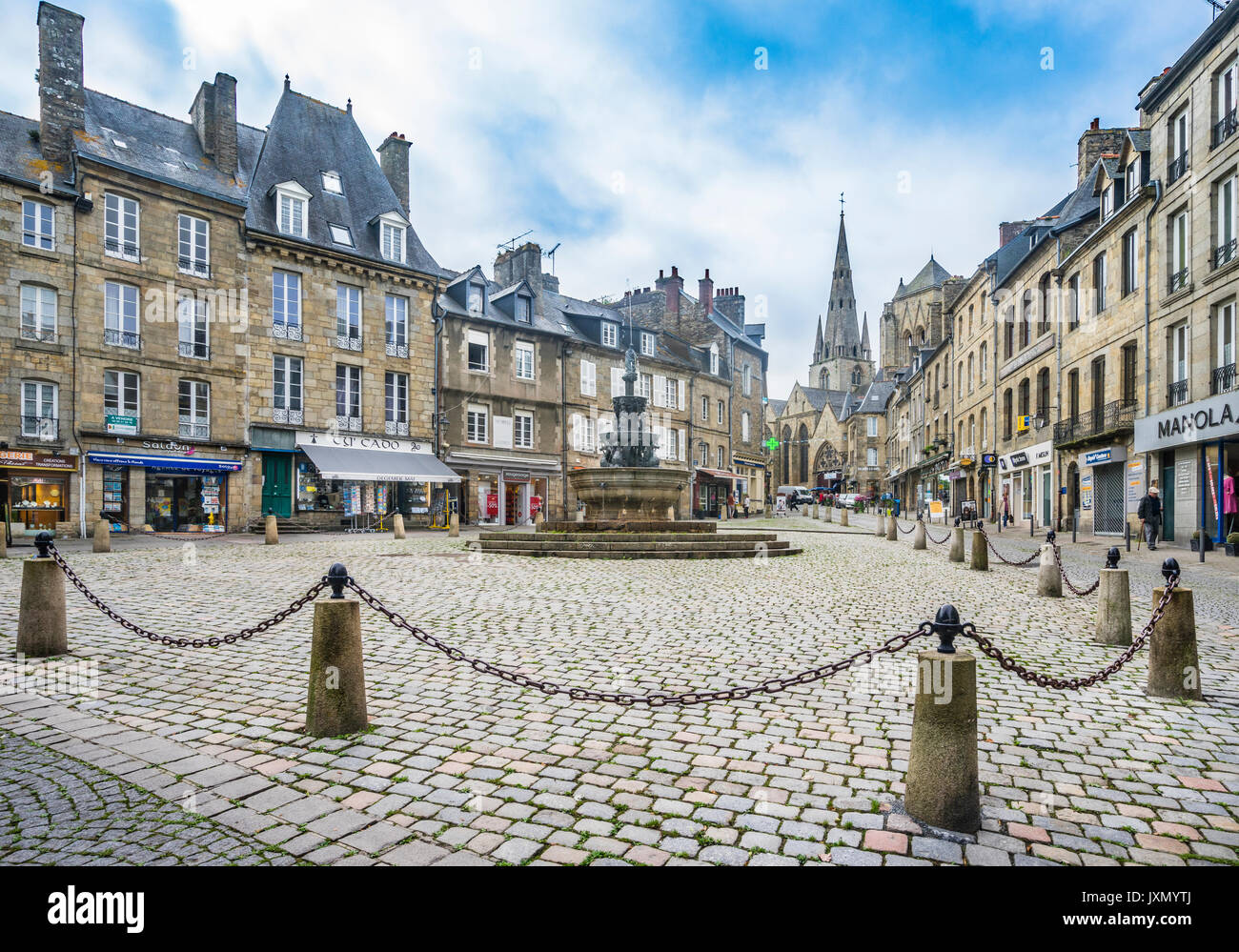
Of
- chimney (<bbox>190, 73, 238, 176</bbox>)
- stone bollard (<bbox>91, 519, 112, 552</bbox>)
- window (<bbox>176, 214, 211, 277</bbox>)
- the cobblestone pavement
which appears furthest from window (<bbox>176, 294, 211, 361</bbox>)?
the cobblestone pavement

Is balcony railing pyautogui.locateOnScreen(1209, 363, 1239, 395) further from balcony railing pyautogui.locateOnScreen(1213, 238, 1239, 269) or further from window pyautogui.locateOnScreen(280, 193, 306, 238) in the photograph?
window pyautogui.locateOnScreen(280, 193, 306, 238)

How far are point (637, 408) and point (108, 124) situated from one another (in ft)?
62.2

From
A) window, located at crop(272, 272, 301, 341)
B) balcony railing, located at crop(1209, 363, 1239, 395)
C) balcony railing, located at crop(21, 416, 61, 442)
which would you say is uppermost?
window, located at crop(272, 272, 301, 341)

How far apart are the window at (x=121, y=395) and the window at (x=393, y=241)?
981 cm

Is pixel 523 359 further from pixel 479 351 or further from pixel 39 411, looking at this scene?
pixel 39 411

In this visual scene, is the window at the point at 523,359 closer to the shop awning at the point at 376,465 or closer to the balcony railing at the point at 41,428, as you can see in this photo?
the shop awning at the point at 376,465

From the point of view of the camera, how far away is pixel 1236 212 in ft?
50.9

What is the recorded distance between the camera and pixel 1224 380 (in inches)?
617

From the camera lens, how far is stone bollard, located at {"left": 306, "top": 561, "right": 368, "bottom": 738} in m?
3.70

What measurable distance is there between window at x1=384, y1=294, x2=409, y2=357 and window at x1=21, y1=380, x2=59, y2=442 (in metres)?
10.2

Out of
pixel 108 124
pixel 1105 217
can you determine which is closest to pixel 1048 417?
pixel 1105 217

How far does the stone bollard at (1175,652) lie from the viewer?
4.38 metres

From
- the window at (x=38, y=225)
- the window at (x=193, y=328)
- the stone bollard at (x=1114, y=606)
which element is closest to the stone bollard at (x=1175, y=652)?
the stone bollard at (x=1114, y=606)

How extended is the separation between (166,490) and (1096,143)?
34290 mm
